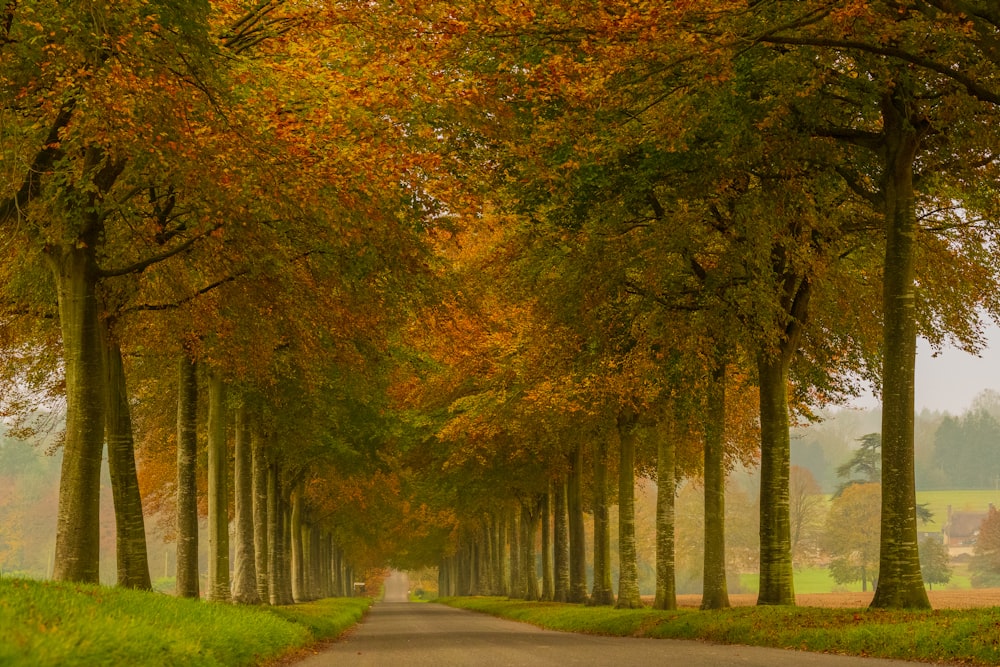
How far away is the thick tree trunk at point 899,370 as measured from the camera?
16.1 meters

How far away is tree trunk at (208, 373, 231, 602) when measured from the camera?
22.6 m

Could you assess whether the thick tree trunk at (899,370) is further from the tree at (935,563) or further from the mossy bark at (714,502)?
the tree at (935,563)

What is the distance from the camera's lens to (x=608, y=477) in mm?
42281

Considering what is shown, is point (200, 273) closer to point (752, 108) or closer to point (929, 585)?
point (752, 108)

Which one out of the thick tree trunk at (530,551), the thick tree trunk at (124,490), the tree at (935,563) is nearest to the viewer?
the thick tree trunk at (124,490)

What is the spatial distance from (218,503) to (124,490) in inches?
136

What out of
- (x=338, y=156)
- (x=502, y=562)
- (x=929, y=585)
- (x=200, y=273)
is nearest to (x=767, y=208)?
(x=338, y=156)

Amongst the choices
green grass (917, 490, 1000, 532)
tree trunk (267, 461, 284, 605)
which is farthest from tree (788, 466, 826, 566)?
tree trunk (267, 461, 284, 605)

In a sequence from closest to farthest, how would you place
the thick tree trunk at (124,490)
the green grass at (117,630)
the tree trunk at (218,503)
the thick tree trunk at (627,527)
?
the green grass at (117,630), the thick tree trunk at (124,490), the tree trunk at (218,503), the thick tree trunk at (627,527)

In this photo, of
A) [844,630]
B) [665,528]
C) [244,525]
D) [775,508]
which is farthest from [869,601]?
[844,630]

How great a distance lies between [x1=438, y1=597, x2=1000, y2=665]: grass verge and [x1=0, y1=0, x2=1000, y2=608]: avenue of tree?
1.34m

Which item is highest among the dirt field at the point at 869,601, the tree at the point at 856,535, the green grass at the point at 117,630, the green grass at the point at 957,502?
the green grass at the point at 117,630

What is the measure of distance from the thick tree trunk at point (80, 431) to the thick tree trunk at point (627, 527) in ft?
53.1

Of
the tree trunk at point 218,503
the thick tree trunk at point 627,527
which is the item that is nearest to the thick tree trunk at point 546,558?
the thick tree trunk at point 627,527
